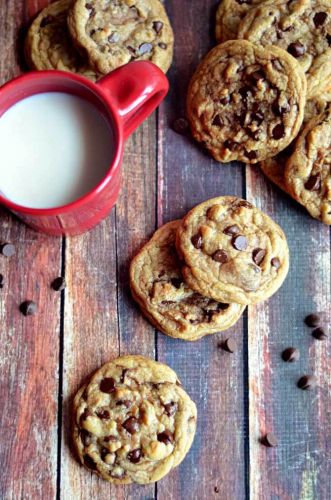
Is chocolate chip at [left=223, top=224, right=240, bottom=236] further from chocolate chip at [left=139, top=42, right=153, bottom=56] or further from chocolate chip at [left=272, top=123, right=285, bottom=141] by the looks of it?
chocolate chip at [left=139, top=42, right=153, bottom=56]

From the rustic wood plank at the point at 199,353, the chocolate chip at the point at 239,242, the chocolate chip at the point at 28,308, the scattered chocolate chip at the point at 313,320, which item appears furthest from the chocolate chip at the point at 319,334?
the chocolate chip at the point at 28,308

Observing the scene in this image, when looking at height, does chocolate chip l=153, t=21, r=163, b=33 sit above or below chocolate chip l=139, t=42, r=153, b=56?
above

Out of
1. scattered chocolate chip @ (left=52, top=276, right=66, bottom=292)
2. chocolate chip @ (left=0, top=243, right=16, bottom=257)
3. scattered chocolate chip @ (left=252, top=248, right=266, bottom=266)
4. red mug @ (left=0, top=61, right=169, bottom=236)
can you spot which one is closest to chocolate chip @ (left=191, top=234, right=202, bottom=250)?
scattered chocolate chip @ (left=252, top=248, right=266, bottom=266)

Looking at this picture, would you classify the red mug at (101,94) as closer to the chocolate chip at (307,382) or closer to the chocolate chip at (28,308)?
the chocolate chip at (28,308)

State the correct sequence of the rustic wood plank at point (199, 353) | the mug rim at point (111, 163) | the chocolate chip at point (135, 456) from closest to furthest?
1. the mug rim at point (111, 163)
2. the chocolate chip at point (135, 456)
3. the rustic wood plank at point (199, 353)

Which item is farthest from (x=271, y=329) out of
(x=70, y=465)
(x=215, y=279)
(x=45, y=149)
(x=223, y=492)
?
(x=45, y=149)

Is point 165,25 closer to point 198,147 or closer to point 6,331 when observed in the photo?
point 198,147

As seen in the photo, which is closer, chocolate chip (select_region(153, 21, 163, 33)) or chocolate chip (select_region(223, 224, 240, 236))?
chocolate chip (select_region(223, 224, 240, 236))
